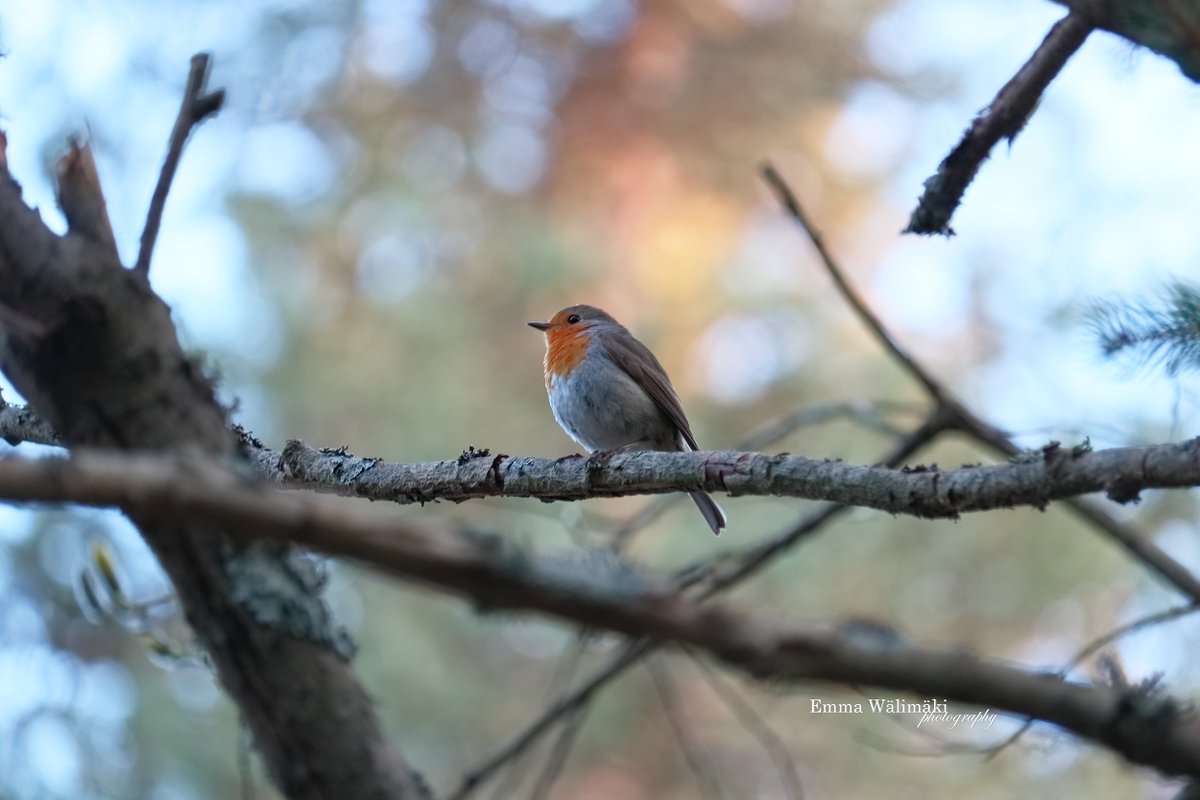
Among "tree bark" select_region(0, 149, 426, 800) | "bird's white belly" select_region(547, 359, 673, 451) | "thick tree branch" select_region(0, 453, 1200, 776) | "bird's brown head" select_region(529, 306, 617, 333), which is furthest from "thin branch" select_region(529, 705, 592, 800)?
"bird's brown head" select_region(529, 306, 617, 333)

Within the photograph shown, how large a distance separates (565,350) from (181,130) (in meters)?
3.37

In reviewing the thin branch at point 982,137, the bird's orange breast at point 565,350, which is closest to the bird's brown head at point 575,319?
the bird's orange breast at point 565,350

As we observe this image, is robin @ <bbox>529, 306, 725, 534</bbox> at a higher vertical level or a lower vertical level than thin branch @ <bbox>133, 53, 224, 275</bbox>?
higher

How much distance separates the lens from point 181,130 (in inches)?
76.8

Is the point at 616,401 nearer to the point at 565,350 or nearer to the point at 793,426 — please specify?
the point at 565,350

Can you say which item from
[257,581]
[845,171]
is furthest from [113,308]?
[845,171]

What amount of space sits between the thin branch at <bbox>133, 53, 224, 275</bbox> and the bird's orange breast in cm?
312

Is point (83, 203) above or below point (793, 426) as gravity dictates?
below

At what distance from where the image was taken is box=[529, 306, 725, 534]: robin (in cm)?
490

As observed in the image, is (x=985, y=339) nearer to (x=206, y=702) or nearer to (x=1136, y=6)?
(x=206, y=702)

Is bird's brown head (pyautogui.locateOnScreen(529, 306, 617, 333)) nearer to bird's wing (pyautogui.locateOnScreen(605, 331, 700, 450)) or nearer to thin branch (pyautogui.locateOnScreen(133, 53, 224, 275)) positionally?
bird's wing (pyautogui.locateOnScreen(605, 331, 700, 450))

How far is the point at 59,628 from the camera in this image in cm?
711

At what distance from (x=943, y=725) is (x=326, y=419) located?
5.91 m

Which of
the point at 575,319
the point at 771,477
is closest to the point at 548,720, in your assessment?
the point at 771,477
